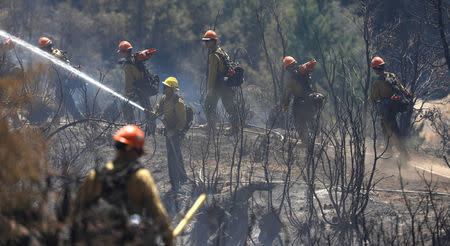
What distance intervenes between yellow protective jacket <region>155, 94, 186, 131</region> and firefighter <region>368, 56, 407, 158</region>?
3114 millimetres

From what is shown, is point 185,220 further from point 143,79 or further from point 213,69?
point 143,79

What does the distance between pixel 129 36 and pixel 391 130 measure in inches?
427

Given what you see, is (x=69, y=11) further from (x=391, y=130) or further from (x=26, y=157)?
(x=26, y=157)

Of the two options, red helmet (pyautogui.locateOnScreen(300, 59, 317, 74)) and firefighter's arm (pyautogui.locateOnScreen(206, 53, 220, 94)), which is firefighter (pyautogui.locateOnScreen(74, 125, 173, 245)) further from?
red helmet (pyautogui.locateOnScreen(300, 59, 317, 74))

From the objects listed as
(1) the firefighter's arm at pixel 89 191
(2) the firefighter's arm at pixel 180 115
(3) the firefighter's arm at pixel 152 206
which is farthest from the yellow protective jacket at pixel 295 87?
(1) the firefighter's arm at pixel 89 191

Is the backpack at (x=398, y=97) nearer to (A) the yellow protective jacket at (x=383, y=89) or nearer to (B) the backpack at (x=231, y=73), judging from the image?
(A) the yellow protective jacket at (x=383, y=89)

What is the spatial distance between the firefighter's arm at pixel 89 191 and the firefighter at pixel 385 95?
5.94m

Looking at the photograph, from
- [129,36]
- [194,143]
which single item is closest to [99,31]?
[129,36]

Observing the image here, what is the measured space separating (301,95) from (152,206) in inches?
242

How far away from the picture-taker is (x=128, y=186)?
3.31m

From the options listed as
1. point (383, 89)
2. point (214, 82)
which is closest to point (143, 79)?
point (214, 82)

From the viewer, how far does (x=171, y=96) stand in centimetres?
802

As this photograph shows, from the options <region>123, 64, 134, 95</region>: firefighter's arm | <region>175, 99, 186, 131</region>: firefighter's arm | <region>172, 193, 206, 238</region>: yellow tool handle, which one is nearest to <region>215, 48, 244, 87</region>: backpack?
<region>175, 99, 186, 131</region>: firefighter's arm

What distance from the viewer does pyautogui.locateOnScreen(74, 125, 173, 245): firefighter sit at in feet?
10.6
